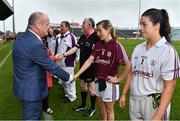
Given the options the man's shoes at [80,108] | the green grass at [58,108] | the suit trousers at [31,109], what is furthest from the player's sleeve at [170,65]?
the man's shoes at [80,108]

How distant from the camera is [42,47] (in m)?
4.77

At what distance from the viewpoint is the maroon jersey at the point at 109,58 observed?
6180mm

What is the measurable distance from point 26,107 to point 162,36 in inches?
82.6

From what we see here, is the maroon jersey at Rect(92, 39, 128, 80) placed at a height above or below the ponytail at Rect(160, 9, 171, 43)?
below

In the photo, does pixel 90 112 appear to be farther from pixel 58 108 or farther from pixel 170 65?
pixel 170 65

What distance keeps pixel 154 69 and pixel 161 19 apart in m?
0.55

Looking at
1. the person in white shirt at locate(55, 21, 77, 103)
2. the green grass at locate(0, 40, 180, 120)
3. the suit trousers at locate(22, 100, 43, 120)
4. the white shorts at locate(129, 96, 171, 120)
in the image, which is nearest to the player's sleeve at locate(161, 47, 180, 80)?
the white shorts at locate(129, 96, 171, 120)

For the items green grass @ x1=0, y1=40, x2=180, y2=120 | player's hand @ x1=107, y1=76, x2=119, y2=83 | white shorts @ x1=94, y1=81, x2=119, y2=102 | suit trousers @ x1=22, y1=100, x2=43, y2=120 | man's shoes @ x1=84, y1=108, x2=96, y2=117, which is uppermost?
player's hand @ x1=107, y1=76, x2=119, y2=83

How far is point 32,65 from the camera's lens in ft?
15.8

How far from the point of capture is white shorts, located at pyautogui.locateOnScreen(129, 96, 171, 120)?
13.5ft

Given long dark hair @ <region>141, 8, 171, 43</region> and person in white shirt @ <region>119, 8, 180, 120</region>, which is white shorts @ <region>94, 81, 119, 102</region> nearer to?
person in white shirt @ <region>119, 8, 180, 120</region>

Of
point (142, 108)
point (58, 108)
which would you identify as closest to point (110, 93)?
point (142, 108)

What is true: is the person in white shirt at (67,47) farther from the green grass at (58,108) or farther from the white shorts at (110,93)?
the white shorts at (110,93)

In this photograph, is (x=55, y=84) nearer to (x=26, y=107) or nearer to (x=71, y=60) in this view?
(x=71, y=60)
